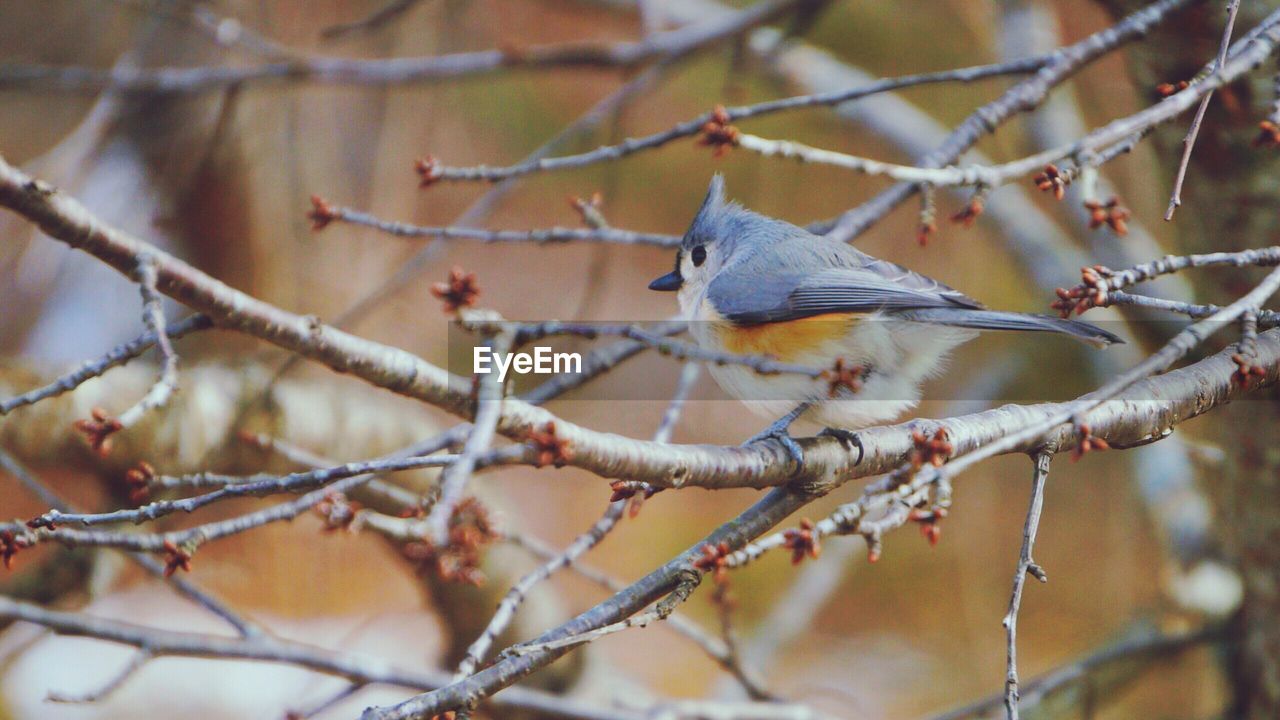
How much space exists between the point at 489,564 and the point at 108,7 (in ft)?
7.91

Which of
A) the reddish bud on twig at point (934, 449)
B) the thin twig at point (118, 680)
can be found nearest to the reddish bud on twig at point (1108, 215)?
the reddish bud on twig at point (934, 449)

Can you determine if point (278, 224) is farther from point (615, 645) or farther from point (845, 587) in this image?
point (845, 587)

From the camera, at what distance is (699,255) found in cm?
214

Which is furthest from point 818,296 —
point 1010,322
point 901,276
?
point 1010,322

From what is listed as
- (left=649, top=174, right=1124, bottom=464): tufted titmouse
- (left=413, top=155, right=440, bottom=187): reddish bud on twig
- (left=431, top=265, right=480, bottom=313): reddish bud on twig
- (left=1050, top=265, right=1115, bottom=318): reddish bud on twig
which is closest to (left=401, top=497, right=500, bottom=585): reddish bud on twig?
(left=431, top=265, right=480, bottom=313): reddish bud on twig

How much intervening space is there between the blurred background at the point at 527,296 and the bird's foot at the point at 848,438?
0.72 meters

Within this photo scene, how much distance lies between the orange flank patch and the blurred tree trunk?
2.77 feet

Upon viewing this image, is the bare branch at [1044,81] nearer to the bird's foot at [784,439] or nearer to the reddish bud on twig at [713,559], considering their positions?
the bird's foot at [784,439]

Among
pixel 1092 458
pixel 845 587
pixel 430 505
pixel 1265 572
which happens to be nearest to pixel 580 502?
pixel 845 587

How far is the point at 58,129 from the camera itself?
11.6ft

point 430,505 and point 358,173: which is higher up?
point 358,173

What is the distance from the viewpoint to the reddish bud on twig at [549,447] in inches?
36.8

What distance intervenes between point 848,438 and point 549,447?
575 mm

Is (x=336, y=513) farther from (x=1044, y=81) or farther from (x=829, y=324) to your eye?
(x=1044, y=81)
